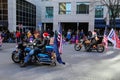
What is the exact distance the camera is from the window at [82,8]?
48787mm

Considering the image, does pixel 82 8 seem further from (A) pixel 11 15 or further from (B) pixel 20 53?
(B) pixel 20 53

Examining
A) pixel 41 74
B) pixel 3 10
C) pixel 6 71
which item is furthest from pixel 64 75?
pixel 3 10

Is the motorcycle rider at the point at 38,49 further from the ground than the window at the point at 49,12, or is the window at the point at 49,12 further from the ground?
the window at the point at 49,12

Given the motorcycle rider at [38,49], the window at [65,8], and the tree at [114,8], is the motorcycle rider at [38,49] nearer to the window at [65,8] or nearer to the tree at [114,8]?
the tree at [114,8]

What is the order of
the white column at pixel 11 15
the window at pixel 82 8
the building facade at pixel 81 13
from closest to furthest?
the white column at pixel 11 15 → the building facade at pixel 81 13 → the window at pixel 82 8

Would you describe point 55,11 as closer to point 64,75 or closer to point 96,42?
point 96,42

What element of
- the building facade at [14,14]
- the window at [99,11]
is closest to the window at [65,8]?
the window at [99,11]

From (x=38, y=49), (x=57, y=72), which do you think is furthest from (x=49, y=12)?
(x=57, y=72)

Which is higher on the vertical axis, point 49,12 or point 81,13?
point 49,12

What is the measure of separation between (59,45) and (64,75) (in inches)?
119

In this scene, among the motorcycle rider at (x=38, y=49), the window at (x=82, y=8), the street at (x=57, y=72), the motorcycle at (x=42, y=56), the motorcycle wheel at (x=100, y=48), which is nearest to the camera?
the street at (x=57, y=72)

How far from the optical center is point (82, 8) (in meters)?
49.2

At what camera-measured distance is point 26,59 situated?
11617 millimetres

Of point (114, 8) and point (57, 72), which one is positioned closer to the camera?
point (57, 72)
